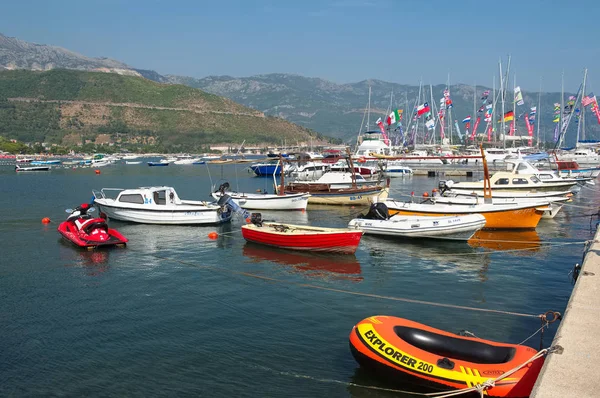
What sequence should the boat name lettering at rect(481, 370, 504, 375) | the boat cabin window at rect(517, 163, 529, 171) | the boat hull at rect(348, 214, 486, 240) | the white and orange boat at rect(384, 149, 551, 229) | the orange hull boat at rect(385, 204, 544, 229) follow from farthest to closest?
the boat cabin window at rect(517, 163, 529, 171), the orange hull boat at rect(385, 204, 544, 229), the white and orange boat at rect(384, 149, 551, 229), the boat hull at rect(348, 214, 486, 240), the boat name lettering at rect(481, 370, 504, 375)

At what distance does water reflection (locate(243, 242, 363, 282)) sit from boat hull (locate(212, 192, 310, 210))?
1189 centimetres

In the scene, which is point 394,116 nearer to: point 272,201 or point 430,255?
point 272,201

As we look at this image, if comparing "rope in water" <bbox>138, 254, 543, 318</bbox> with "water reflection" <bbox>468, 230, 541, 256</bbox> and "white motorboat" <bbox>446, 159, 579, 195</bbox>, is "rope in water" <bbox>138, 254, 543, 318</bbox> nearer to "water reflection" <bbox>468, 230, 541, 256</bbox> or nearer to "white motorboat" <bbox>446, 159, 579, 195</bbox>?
"water reflection" <bbox>468, 230, 541, 256</bbox>

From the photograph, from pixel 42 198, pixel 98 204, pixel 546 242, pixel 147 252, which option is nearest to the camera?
pixel 147 252

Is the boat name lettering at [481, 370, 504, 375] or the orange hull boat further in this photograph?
the orange hull boat

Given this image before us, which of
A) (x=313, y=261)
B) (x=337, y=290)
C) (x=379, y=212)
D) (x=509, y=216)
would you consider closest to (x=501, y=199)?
(x=509, y=216)

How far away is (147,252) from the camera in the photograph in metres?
24.8

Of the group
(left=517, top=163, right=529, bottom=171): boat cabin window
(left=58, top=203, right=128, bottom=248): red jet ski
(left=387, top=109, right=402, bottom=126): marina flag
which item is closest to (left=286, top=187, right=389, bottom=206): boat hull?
(left=517, top=163, right=529, bottom=171): boat cabin window

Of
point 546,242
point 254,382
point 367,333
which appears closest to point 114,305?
point 254,382

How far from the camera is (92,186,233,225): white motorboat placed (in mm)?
30641

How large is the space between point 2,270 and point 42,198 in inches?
1128

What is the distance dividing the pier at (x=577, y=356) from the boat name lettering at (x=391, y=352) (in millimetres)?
2296

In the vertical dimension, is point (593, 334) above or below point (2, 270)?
above

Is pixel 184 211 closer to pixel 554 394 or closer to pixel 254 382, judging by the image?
pixel 254 382
